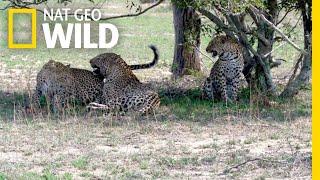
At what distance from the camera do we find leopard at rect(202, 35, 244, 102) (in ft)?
35.1

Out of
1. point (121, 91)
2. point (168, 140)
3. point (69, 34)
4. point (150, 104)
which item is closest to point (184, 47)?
point (121, 91)

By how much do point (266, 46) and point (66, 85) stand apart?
285 centimetres

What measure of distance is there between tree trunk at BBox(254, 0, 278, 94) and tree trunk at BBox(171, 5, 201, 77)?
1.32m

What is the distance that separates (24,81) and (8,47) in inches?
196

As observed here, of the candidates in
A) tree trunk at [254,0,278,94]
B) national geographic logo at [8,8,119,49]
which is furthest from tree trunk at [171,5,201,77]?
national geographic logo at [8,8,119,49]

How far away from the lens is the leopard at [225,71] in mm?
10688

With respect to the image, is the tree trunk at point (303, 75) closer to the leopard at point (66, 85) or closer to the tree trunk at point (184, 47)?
the tree trunk at point (184, 47)

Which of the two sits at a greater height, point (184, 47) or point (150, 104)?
point (184, 47)

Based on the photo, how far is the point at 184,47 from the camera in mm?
12617

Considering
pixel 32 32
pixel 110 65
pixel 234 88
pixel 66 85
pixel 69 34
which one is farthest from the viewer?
pixel 32 32

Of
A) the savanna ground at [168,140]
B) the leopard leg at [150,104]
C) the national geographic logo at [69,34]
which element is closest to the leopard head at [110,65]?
the leopard leg at [150,104]

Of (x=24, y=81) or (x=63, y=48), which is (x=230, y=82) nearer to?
(x=24, y=81)

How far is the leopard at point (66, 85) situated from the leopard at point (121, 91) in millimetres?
137

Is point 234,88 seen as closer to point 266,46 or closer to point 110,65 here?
point 266,46
